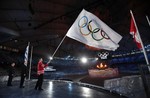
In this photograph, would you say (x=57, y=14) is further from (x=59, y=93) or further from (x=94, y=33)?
(x=59, y=93)

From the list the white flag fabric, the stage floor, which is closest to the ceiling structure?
the white flag fabric

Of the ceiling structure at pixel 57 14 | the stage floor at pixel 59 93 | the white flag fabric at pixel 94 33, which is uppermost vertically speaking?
the ceiling structure at pixel 57 14

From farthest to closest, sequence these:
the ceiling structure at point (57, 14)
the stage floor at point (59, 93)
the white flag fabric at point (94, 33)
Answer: the ceiling structure at point (57, 14) → the stage floor at point (59, 93) → the white flag fabric at point (94, 33)

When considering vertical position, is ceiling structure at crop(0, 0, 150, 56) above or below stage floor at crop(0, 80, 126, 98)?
above

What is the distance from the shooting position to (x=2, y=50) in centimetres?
1778

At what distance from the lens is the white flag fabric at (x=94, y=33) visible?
5305 millimetres

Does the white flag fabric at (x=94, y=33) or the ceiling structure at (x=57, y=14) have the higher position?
the ceiling structure at (x=57, y=14)

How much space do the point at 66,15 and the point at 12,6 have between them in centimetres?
423

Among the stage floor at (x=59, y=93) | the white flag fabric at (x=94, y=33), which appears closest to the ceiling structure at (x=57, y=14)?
the white flag fabric at (x=94, y=33)

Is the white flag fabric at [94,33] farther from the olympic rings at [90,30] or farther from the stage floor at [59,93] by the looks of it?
the stage floor at [59,93]

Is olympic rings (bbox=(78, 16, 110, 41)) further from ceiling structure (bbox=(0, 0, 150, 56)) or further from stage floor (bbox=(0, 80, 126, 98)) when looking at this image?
ceiling structure (bbox=(0, 0, 150, 56))

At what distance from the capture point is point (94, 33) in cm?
537

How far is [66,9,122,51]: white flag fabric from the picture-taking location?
5.31m

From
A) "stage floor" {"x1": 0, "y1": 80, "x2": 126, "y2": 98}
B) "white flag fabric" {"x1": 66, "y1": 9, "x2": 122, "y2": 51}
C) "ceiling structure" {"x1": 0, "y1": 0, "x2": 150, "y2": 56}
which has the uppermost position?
"ceiling structure" {"x1": 0, "y1": 0, "x2": 150, "y2": 56}
